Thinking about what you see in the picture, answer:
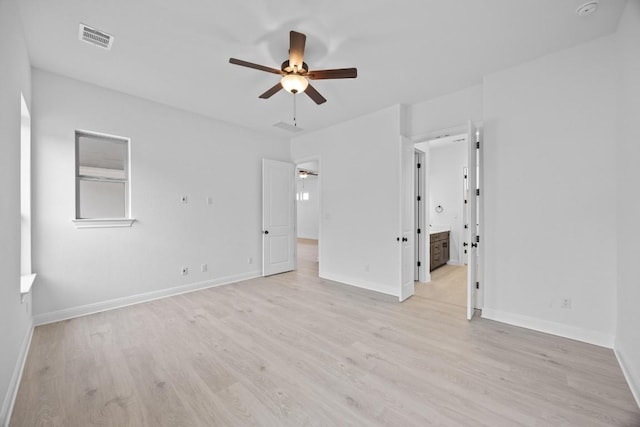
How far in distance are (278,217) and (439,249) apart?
12.1 ft

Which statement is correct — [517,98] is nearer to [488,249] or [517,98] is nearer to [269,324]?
[488,249]

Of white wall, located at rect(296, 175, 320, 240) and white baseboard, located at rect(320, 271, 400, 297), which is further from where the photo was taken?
white wall, located at rect(296, 175, 320, 240)

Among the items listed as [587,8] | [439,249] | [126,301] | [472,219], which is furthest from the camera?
[439,249]

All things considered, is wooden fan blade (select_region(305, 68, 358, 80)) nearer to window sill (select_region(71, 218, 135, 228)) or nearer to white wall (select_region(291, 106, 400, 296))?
white wall (select_region(291, 106, 400, 296))

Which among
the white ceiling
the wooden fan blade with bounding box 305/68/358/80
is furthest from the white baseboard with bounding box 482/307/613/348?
the wooden fan blade with bounding box 305/68/358/80

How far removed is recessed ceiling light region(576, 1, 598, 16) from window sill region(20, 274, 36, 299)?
17.3ft

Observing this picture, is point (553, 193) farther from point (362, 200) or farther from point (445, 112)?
point (362, 200)

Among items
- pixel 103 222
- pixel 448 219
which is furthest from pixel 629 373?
pixel 103 222

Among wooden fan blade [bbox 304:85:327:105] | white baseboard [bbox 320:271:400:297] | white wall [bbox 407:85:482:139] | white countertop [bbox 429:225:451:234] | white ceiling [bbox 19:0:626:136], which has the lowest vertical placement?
white baseboard [bbox 320:271:400:297]

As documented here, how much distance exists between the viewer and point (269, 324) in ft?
9.91

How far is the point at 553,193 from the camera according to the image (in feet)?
8.98

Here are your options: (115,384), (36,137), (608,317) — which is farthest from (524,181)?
(36,137)

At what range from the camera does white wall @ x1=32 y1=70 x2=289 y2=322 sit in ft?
10.1

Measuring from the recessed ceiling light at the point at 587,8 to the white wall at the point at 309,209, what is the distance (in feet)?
31.5
